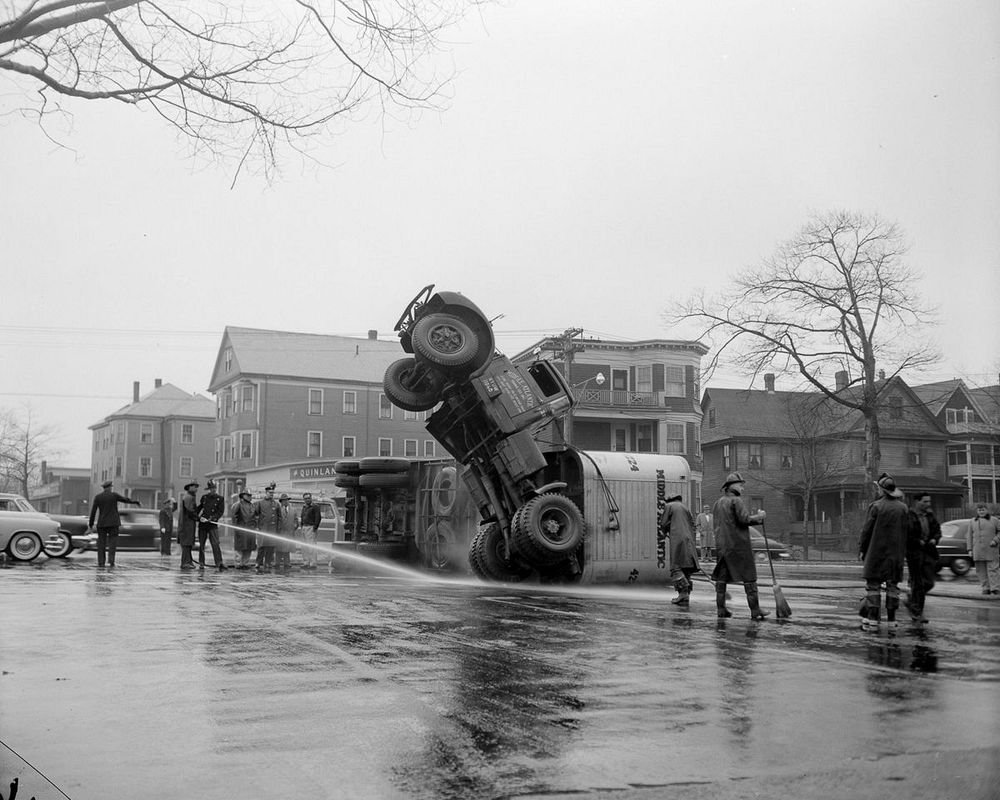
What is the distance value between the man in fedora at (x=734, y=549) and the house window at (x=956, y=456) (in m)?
56.8

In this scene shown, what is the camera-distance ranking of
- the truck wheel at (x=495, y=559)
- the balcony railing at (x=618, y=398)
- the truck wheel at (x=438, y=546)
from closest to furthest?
1. the truck wheel at (x=495, y=559)
2. the truck wheel at (x=438, y=546)
3. the balcony railing at (x=618, y=398)

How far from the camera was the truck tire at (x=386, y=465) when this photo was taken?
23.0m

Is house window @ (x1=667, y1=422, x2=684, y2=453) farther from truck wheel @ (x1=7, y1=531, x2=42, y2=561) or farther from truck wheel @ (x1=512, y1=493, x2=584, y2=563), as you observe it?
truck wheel @ (x1=512, y1=493, x2=584, y2=563)

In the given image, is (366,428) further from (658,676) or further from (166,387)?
(658,676)

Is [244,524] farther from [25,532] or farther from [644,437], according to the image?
[644,437]

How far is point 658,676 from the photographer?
797 cm

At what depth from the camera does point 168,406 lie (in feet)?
299

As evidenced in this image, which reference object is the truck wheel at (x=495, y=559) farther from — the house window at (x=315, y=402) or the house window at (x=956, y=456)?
the house window at (x=956, y=456)

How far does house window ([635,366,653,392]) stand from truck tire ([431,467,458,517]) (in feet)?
124

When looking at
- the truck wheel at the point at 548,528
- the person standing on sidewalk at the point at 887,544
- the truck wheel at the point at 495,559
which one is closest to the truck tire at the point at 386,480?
the truck wheel at the point at 495,559

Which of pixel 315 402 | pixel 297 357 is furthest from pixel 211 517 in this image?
pixel 297 357

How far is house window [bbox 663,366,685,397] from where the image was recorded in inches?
2307

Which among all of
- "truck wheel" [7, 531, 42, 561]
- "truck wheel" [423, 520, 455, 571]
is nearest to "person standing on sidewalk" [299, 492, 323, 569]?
"truck wheel" [423, 520, 455, 571]

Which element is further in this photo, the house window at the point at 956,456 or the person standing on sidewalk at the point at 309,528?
the house window at the point at 956,456
